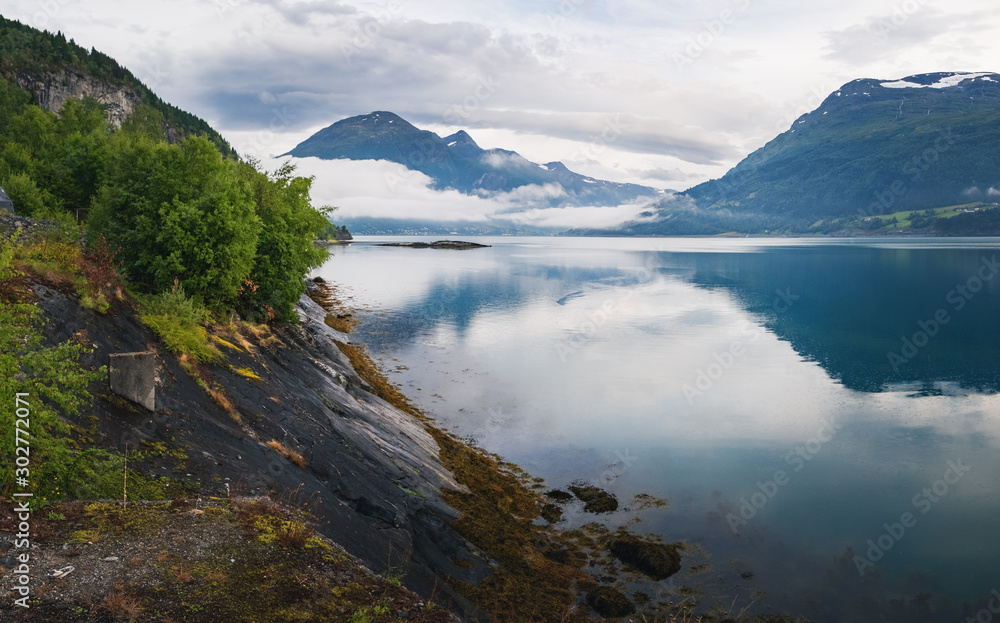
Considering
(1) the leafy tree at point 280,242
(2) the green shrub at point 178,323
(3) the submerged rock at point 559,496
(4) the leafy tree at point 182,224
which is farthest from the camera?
(1) the leafy tree at point 280,242

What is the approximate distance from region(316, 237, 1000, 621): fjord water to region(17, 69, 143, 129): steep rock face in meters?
134

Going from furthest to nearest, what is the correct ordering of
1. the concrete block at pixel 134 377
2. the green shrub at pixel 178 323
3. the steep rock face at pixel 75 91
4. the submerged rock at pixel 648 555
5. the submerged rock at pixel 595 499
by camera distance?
the steep rock face at pixel 75 91 < the submerged rock at pixel 595 499 < the green shrub at pixel 178 323 < the submerged rock at pixel 648 555 < the concrete block at pixel 134 377

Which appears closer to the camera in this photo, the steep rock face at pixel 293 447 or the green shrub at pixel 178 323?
the steep rock face at pixel 293 447

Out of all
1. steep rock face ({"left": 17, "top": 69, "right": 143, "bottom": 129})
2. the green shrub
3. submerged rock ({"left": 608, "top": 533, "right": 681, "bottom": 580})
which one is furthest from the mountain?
submerged rock ({"left": 608, "top": 533, "right": 681, "bottom": 580})

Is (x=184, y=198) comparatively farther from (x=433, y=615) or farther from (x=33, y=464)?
(x=433, y=615)

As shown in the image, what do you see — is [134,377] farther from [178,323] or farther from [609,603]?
[609,603]

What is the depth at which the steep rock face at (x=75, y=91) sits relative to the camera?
531 ft

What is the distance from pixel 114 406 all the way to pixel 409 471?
41.7 feet

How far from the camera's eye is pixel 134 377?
18.9 meters

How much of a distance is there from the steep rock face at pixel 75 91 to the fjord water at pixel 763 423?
134 meters

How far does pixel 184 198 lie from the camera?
33281mm

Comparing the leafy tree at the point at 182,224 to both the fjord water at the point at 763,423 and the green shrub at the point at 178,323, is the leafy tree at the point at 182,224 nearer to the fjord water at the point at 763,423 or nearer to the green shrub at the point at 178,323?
the green shrub at the point at 178,323

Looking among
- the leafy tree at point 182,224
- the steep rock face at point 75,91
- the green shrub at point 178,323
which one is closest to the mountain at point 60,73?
the steep rock face at point 75,91

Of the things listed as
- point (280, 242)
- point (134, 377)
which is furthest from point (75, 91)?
point (134, 377)
